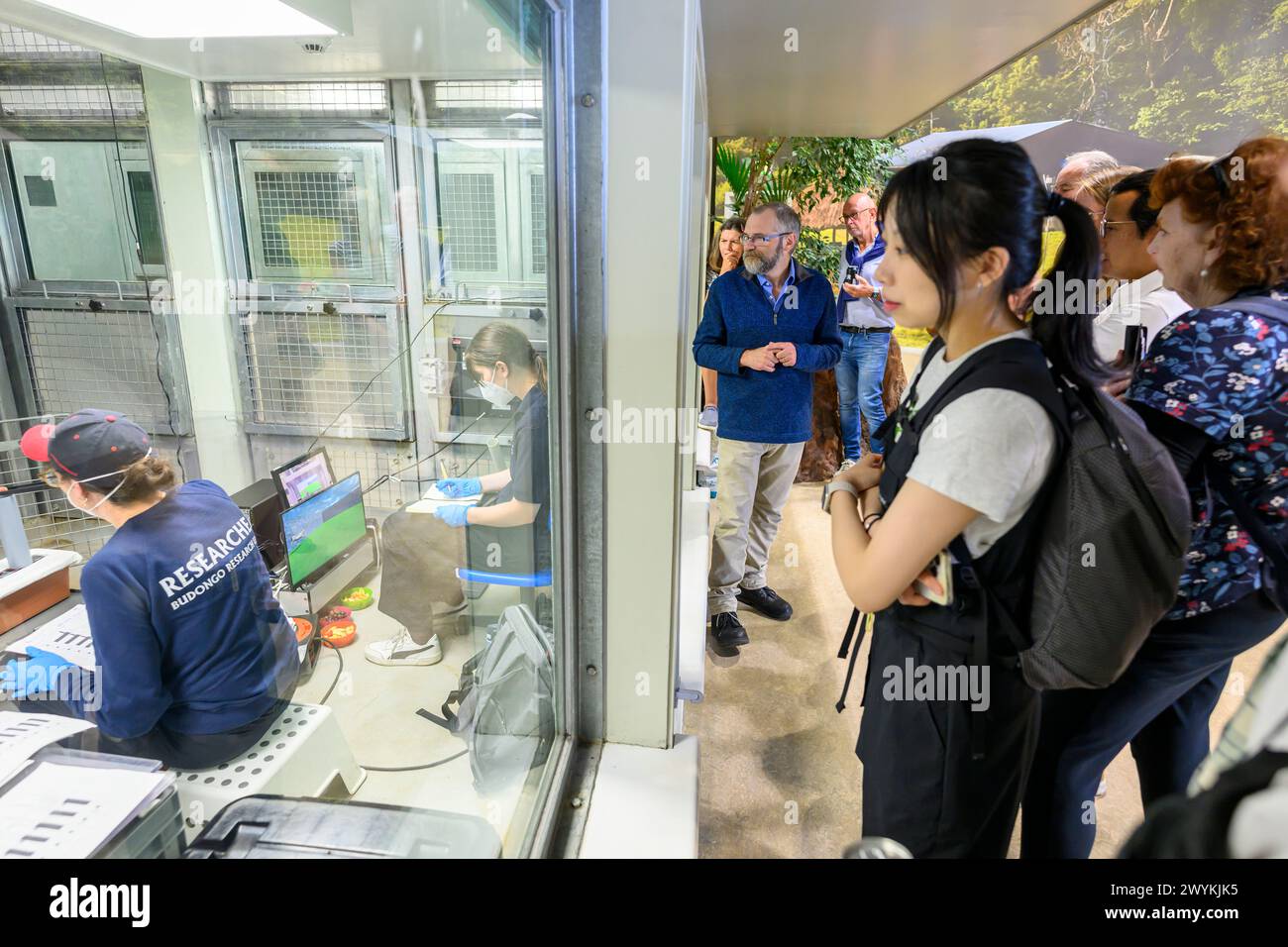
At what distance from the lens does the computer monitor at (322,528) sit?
2750 mm

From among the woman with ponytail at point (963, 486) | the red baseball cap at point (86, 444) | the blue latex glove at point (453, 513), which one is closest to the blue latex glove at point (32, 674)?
the red baseball cap at point (86, 444)

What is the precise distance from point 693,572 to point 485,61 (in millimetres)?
1812

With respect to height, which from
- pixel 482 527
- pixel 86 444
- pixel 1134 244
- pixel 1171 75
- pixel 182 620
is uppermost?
pixel 1171 75

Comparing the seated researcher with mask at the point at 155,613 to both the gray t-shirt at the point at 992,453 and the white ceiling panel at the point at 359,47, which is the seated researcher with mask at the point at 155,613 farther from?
the gray t-shirt at the point at 992,453

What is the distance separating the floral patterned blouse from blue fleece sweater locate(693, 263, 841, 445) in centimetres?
151

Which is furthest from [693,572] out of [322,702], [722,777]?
[322,702]

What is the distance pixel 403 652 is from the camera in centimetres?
241

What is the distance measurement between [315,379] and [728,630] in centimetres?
213

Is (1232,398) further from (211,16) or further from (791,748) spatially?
(211,16)

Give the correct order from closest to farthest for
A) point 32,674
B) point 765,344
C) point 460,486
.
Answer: point 32,674
point 460,486
point 765,344

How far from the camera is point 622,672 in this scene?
154 cm

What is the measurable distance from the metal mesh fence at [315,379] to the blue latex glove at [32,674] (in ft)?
4.80

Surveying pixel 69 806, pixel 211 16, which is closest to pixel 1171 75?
pixel 211 16
